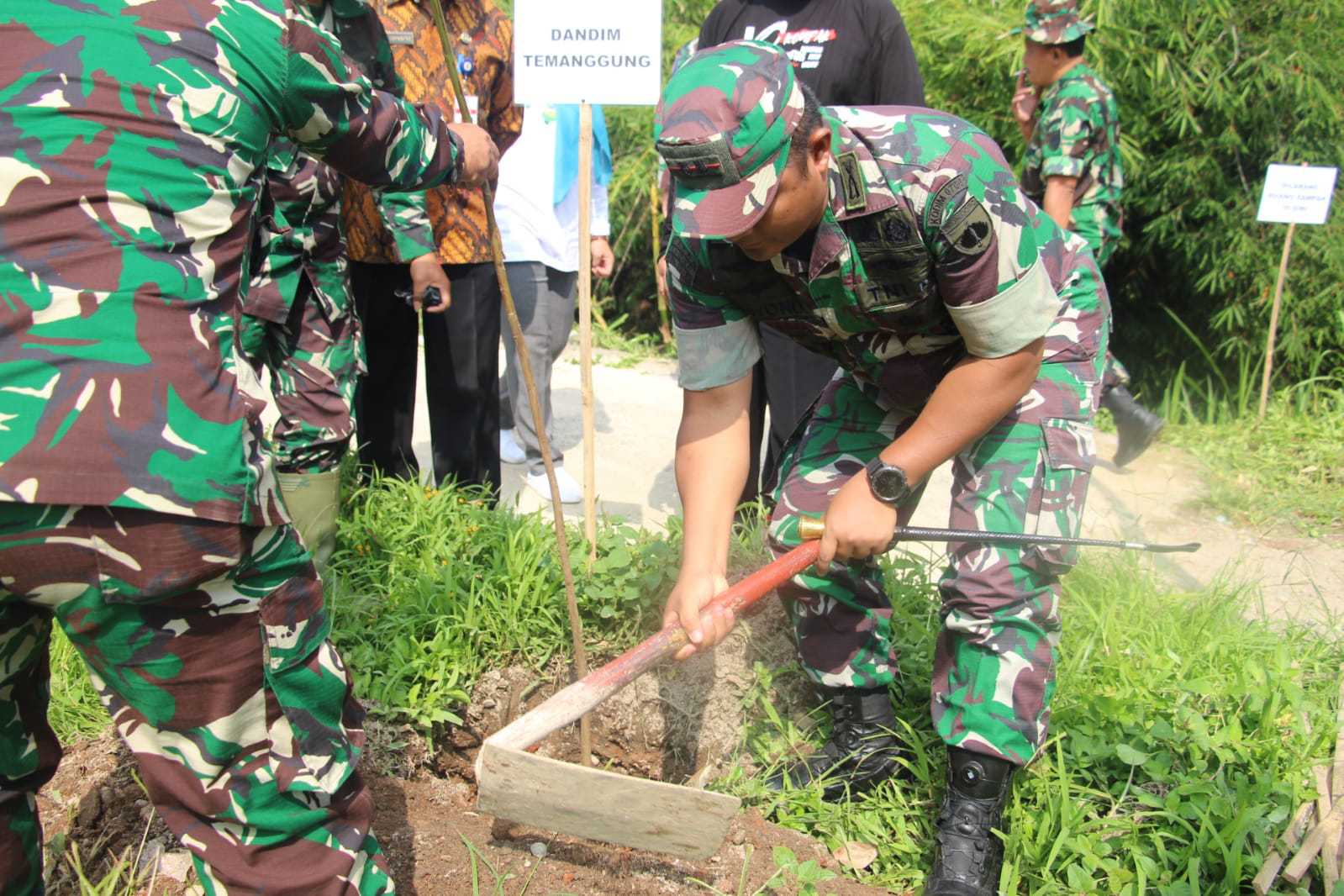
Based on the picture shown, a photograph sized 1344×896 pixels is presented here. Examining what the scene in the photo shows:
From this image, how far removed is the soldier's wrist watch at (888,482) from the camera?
195 centimetres

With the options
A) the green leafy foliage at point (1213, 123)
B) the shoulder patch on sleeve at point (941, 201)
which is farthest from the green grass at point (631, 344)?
the shoulder patch on sleeve at point (941, 201)

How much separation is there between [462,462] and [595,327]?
178 inches

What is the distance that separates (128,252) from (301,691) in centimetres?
67

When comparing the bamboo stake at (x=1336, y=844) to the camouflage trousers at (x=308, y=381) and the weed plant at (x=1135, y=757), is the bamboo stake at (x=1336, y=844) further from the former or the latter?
the camouflage trousers at (x=308, y=381)

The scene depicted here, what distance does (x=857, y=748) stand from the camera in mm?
2477

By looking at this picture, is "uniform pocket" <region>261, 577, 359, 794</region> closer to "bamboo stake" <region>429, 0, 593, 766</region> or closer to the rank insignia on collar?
"bamboo stake" <region>429, 0, 593, 766</region>

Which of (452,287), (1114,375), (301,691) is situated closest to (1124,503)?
(1114,375)

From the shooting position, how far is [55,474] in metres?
1.23

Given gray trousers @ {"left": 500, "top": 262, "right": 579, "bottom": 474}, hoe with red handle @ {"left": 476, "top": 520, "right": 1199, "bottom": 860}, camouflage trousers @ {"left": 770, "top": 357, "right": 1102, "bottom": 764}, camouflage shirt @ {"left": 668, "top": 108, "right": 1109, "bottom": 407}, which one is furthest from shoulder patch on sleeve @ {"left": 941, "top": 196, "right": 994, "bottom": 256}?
gray trousers @ {"left": 500, "top": 262, "right": 579, "bottom": 474}

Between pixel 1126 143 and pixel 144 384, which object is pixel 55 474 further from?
pixel 1126 143

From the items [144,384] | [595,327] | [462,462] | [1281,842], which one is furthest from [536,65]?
[595,327]

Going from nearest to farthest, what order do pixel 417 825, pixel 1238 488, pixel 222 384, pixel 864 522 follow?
pixel 222 384, pixel 864 522, pixel 417 825, pixel 1238 488

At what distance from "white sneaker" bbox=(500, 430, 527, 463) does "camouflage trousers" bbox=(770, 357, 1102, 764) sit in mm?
2621

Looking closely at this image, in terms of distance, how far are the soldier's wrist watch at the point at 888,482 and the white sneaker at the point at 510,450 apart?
9.56 feet
